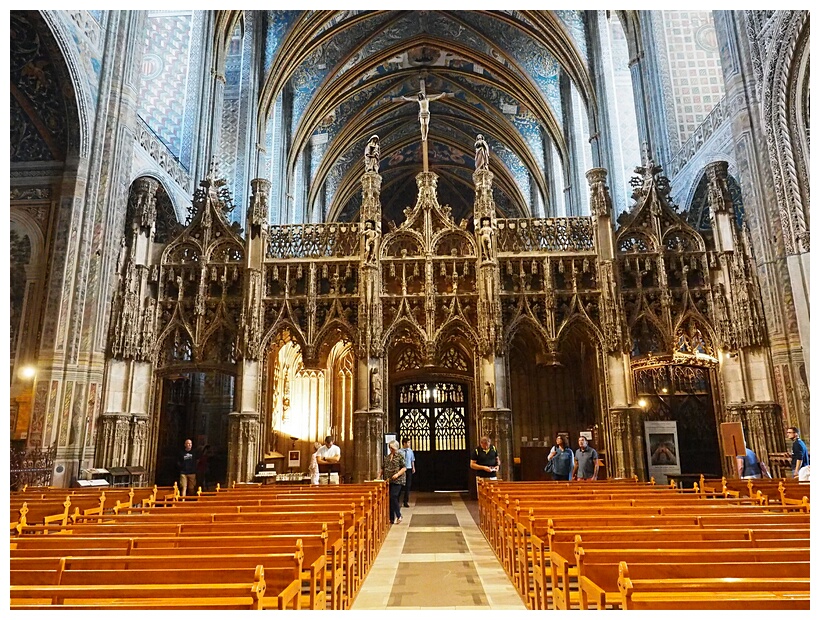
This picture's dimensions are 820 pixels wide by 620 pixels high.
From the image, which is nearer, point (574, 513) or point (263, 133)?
point (574, 513)

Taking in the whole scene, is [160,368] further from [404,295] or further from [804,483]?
[804,483]

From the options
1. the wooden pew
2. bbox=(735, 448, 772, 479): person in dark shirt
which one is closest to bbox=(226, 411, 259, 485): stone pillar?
bbox=(735, 448, 772, 479): person in dark shirt

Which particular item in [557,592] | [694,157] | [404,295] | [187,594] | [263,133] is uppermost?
[263,133]

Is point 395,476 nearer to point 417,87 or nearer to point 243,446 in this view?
point 243,446

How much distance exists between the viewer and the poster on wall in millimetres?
14344

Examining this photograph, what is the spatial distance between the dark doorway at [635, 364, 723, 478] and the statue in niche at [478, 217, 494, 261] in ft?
21.5

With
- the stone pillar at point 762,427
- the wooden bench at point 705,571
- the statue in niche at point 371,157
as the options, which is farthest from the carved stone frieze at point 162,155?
the stone pillar at point 762,427

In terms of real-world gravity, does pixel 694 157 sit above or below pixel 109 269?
above

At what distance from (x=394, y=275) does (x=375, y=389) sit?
10.5 feet

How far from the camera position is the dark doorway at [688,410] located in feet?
60.0

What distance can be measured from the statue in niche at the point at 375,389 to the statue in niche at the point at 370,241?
302 cm

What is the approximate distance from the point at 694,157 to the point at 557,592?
1620 cm

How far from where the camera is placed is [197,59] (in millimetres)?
18672

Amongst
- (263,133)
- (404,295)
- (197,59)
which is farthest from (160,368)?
(263,133)
